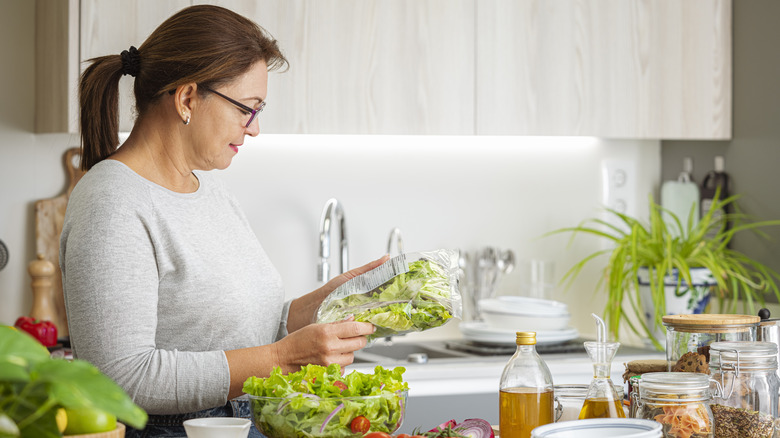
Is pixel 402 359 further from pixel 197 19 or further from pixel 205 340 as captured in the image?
pixel 197 19

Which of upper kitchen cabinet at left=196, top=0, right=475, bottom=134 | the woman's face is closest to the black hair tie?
the woman's face

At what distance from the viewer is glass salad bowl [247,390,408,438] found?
118 centimetres

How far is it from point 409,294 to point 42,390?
775mm

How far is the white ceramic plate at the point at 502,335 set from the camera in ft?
9.41

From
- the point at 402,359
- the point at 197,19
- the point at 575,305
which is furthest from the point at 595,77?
the point at 197,19

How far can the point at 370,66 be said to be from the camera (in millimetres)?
2771

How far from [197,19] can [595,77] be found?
1.77 metres

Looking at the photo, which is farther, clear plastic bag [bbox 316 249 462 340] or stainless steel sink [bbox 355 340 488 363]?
stainless steel sink [bbox 355 340 488 363]

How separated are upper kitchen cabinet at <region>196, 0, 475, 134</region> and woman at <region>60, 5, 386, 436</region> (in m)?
0.87

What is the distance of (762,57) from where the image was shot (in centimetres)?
308

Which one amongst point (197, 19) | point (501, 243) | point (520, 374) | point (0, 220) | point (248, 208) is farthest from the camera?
point (501, 243)

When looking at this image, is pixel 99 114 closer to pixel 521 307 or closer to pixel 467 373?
pixel 467 373

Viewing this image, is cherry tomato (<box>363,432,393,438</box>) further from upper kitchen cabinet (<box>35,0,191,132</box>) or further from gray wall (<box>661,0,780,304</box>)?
gray wall (<box>661,0,780,304</box>)

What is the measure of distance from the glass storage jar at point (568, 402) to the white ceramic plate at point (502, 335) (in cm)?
150
